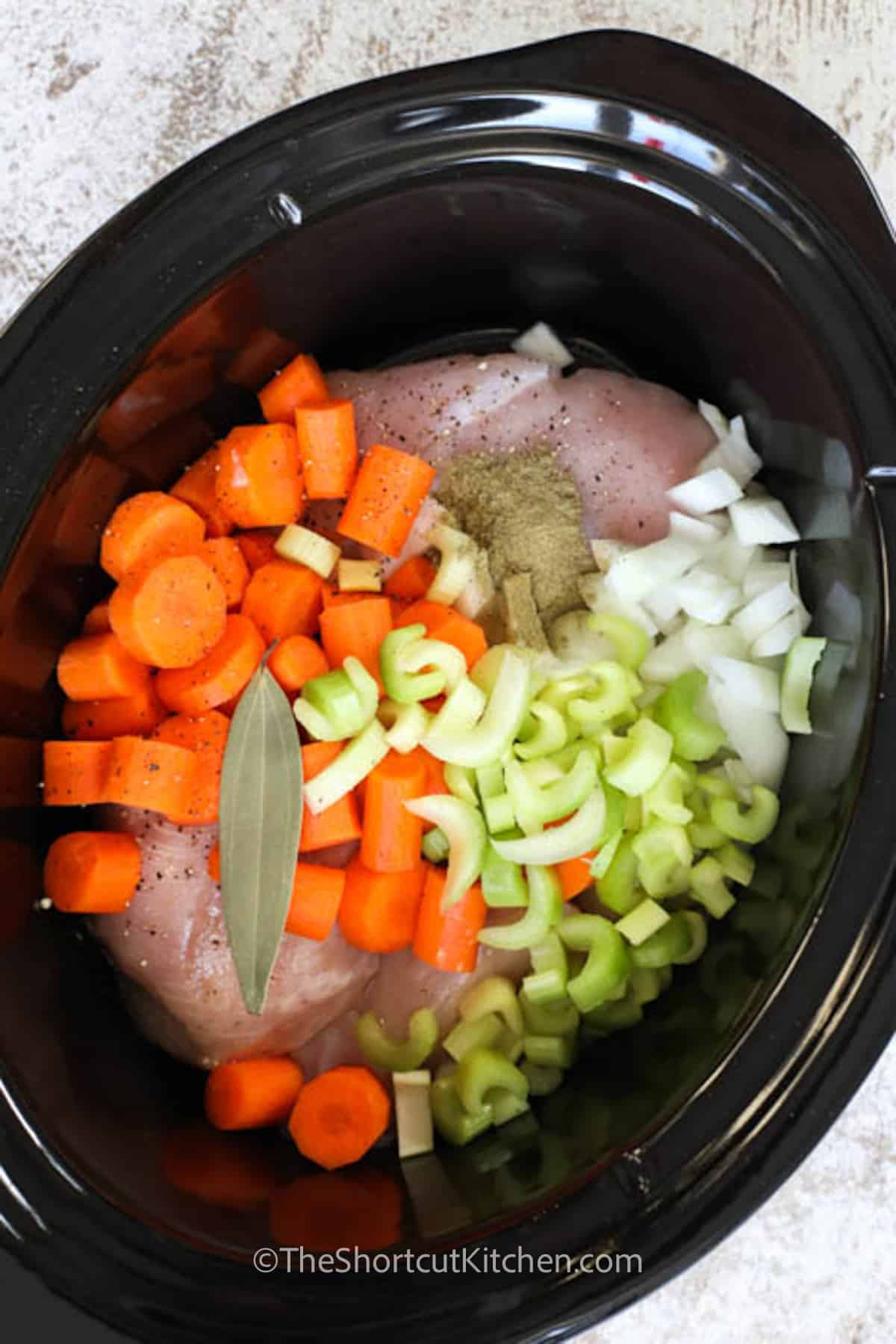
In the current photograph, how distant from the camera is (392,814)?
4.90ft

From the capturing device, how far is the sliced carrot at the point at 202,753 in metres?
1.48

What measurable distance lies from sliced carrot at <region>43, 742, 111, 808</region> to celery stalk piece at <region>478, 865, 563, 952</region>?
19.1 inches

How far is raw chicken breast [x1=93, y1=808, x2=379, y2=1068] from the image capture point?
59.5 inches

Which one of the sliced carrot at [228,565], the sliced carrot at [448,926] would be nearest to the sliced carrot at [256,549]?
the sliced carrot at [228,565]

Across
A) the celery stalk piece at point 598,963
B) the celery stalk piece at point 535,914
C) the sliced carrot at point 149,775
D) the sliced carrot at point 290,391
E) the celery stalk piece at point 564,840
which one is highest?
the sliced carrot at point 290,391

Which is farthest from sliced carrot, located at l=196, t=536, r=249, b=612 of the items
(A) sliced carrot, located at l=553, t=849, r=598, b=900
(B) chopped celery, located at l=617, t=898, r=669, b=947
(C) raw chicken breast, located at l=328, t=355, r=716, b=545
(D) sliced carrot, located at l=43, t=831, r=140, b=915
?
(B) chopped celery, located at l=617, t=898, r=669, b=947

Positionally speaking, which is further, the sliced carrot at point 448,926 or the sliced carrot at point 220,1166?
the sliced carrot at point 448,926

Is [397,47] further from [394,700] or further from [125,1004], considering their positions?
[125,1004]

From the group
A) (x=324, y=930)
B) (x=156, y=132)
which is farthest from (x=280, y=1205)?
(x=156, y=132)

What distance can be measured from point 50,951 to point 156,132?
1081 millimetres

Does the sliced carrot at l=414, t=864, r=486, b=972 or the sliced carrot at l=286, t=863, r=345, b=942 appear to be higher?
the sliced carrot at l=286, t=863, r=345, b=942

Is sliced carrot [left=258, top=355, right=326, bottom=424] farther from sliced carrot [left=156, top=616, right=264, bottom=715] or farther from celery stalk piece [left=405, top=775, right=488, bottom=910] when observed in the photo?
celery stalk piece [left=405, top=775, right=488, bottom=910]

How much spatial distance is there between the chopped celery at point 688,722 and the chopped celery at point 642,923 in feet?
0.63

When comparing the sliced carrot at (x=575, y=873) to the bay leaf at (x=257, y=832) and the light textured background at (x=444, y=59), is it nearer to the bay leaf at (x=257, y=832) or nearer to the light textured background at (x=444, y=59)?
the bay leaf at (x=257, y=832)
